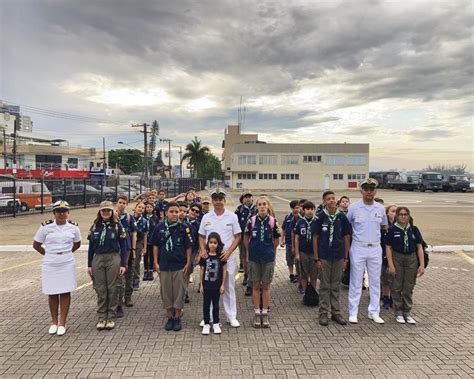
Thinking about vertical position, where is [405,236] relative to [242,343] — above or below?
above

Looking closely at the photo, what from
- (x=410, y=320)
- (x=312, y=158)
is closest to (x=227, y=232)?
(x=410, y=320)

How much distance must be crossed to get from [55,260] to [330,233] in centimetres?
381

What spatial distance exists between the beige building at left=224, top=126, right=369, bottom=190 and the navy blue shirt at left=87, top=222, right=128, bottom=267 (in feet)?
168

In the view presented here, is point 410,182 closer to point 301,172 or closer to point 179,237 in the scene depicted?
point 301,172

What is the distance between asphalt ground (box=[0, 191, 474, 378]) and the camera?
3807mm

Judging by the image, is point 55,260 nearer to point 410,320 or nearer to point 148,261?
point 148,261

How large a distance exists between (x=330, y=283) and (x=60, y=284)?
376cm

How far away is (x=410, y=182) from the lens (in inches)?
2003

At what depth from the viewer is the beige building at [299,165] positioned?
5641cm

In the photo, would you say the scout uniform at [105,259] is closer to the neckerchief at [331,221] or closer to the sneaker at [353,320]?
the neckerchief at [331,221]

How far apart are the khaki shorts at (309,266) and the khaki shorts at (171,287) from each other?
218 cm

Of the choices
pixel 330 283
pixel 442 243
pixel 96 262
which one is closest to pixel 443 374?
pixel 330 283

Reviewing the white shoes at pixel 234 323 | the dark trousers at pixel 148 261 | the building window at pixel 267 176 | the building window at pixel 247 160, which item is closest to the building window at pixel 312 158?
the building window at pixel 267 176

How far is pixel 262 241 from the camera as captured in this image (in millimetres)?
4918
